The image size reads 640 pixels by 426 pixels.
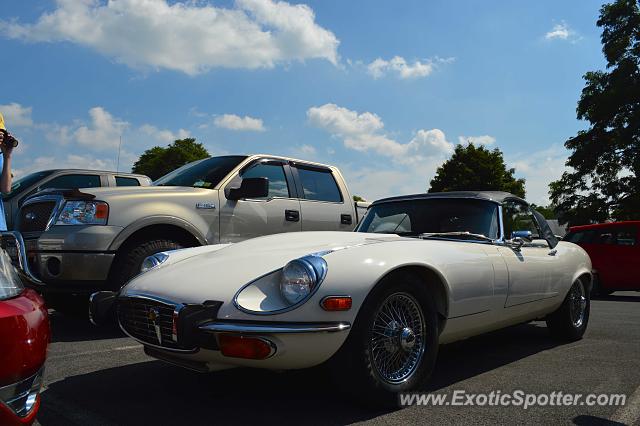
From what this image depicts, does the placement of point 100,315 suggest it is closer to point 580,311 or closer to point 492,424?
point 492,424

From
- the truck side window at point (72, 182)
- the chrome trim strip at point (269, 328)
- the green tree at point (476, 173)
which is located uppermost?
the green tree at point (476, 173)

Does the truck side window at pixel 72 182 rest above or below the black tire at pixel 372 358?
above

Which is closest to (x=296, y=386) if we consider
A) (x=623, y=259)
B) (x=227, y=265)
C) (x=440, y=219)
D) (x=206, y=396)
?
(x=206, y=396)

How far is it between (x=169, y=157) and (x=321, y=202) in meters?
54.9

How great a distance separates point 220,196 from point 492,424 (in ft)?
12.1

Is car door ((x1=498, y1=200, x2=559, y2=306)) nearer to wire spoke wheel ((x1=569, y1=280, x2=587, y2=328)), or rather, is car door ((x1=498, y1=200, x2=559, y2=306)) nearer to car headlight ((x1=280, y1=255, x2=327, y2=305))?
wire spoke wheel ((x1=569, y1=280, x2=587, y2=328))

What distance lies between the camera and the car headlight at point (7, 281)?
2059 millimetres

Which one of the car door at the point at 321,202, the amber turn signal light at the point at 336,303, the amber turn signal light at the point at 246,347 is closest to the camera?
the amber turn signal light at the point at 246,347

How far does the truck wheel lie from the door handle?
1.42 meters

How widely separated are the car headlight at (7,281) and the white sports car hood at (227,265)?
0.83 metres

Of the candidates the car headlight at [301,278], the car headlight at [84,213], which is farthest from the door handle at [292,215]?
the car headlight at [301,278]

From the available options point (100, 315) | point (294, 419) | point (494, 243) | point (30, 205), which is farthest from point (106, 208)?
point (494, 243)

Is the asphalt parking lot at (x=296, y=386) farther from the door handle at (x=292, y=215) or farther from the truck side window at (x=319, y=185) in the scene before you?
the truck side window at (x=319, y=185)

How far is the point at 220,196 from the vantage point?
5.70 m
